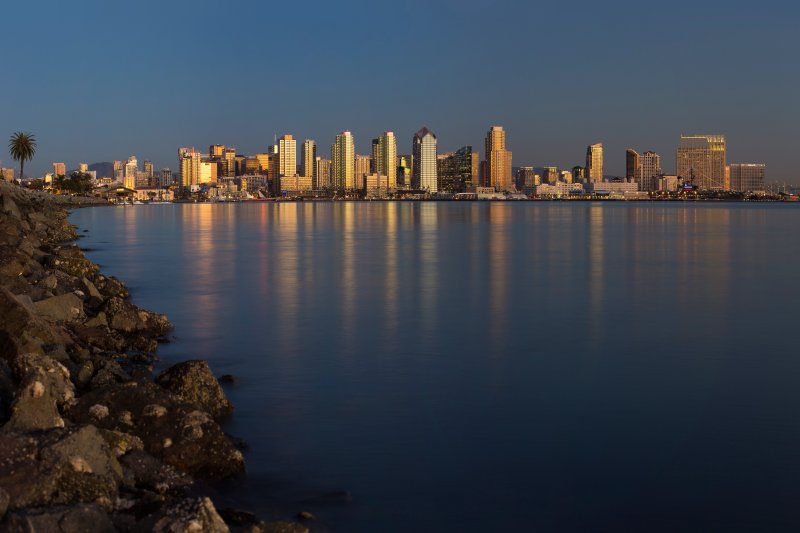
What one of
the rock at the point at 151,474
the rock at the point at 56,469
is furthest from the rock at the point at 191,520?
the rock at the point at 151,474

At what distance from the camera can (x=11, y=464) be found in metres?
5.60

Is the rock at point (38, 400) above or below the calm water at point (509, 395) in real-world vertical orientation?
above

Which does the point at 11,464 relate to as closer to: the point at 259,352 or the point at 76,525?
the point at 76,525

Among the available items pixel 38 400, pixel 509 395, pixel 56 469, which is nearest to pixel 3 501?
pixel 56 469

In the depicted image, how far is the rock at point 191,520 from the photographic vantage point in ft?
16.3

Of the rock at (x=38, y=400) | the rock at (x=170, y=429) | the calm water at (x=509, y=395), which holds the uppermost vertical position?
the rock at (x=38, y=400)

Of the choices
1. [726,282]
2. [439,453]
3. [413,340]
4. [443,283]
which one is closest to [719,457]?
[439,453]

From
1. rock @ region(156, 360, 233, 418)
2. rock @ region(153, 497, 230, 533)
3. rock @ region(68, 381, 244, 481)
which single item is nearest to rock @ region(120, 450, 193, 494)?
rock @ region(68, 381, 244, 481)

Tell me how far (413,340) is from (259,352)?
118 inches

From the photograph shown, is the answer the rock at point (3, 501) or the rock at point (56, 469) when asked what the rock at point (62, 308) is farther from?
the rock at point (3, 501)

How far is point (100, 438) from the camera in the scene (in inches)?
246

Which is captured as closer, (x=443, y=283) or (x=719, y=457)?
(x=719, y=457)

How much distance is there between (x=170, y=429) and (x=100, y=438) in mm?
1296

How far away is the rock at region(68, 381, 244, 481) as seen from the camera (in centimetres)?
739
